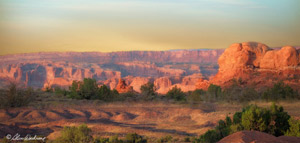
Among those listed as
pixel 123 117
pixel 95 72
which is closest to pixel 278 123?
pixel 123 117

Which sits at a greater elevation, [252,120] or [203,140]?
[252,120]

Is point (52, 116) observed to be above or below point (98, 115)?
above

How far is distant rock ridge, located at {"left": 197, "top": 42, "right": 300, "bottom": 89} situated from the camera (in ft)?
178

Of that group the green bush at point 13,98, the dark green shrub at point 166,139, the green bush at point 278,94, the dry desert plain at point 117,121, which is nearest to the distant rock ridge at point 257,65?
the green bush at point 278,94

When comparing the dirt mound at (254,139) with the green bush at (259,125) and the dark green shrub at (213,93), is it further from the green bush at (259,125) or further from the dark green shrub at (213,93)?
the dark green shrub at (213,93)

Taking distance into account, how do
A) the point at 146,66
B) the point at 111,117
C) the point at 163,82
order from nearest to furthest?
the point at 111,117 < the point at 163,82 < the point at 146,66

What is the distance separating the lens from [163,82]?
10438 cm

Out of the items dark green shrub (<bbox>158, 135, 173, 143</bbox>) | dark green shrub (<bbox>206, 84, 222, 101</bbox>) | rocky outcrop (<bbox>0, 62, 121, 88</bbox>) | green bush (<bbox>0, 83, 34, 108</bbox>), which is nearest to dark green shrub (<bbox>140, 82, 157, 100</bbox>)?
dark green shrub (<bbox>206, 84, 222, 101</bbox>)

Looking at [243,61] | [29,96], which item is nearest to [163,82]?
[243,61]

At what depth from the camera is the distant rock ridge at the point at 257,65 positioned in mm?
54188

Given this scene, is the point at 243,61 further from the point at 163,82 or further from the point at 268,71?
the point at 163,82

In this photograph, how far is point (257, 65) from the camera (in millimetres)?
60500

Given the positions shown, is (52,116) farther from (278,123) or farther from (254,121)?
(278,123)

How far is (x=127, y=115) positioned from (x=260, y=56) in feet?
142
